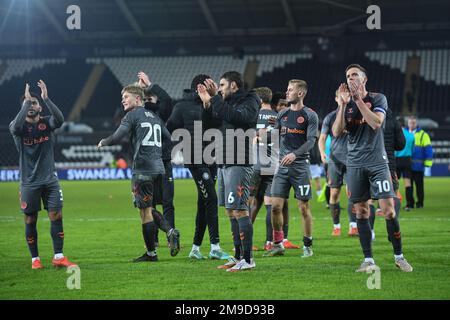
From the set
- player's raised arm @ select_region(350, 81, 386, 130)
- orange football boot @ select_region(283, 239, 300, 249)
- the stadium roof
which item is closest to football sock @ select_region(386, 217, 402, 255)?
player's raised arm @ select_region(350, 81, 386, 130)

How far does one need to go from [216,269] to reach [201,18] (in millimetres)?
31737

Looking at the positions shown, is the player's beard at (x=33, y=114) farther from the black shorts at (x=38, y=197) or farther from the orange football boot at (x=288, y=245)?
the orange football boot at (x=288, y=245)

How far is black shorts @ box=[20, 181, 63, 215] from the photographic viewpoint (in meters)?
9.67

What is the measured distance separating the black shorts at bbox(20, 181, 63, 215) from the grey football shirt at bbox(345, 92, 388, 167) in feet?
12.2

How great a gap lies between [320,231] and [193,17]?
2764 cm

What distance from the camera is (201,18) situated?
39812 millimetres

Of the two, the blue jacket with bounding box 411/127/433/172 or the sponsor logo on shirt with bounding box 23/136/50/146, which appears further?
the blue jacket with bounding box 411/127/433/172

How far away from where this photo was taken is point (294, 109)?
10.7 metres

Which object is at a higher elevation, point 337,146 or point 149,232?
point 337,146

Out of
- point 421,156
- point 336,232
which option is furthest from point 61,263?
point 421,156

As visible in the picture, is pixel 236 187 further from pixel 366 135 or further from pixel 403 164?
pixel 403 164

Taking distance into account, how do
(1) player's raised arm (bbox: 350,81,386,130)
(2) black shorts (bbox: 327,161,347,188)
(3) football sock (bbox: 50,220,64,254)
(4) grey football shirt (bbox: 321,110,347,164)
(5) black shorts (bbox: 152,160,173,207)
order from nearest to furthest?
(1) player's raised arm (bbox: 350,81,386,130) < (3) football sock (bbox: 50,220,64,254) < (5) black shorts (bbox: 152,160,173,207) < (4) grey football shirt (bbox: 321,110,347,164) < (2) black shorts (bbox: 327,161,347,188)

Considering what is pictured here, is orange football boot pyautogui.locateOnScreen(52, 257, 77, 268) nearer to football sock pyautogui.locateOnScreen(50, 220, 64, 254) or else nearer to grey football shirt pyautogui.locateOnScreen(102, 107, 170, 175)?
football sock pyautogui.locateOnScreen(50, 220, 64, 254)
